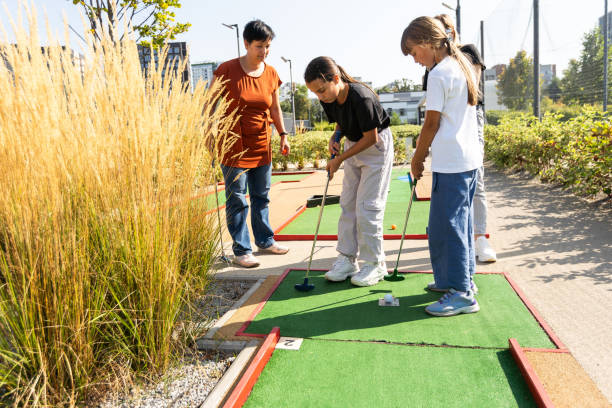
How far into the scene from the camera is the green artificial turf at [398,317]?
2.49m

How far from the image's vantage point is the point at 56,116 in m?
1.68

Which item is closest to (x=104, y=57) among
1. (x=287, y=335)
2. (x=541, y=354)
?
(x=287, y=335)

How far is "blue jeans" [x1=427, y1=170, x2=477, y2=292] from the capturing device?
8.89ft

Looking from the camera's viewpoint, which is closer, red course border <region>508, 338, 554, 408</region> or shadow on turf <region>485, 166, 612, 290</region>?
red course border <region>508, 338, 554, 408</region>

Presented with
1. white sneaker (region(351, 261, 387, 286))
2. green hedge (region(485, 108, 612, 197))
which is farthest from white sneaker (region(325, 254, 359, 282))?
green hedge (region(485, 108, 612, 197))

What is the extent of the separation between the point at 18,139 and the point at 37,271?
1.62ft

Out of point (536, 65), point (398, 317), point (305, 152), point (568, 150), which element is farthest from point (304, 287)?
point (305, 152)

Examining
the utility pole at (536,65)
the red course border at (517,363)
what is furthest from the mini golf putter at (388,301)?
the utility pole at (536,65)

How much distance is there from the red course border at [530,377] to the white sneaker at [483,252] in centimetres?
153

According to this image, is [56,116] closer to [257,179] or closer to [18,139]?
[18,139]

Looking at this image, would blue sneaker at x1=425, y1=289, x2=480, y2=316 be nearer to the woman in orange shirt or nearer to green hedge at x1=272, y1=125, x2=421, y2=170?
the woman in orange shirt

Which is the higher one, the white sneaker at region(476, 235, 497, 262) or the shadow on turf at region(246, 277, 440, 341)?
the white sneaker at region(476, 235, 497, 262)

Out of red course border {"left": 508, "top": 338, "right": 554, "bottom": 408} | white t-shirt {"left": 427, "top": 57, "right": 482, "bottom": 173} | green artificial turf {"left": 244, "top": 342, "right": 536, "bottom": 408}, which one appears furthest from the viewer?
white t-shirt {"left": 427, "top": 57, "right": 482, "bottom": 173}

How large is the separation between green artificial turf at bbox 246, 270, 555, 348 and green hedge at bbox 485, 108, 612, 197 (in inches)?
110
